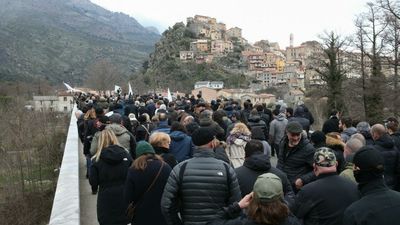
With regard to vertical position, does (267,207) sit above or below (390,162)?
above

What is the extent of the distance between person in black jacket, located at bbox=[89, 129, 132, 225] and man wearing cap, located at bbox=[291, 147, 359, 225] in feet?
7.67

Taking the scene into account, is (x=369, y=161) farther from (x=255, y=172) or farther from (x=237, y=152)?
(x=237, y=152)

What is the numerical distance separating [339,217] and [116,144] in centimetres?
286

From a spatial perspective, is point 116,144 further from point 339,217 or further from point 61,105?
point 61,105

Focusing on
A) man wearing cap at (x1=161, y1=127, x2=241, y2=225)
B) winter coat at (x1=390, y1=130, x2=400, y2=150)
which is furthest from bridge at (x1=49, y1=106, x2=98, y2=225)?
winter coat at (x1=390, y1=130, x2=400, y2=150)

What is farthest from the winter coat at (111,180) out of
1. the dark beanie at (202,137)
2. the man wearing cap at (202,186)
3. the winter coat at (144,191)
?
the dark beanie at (202,137)

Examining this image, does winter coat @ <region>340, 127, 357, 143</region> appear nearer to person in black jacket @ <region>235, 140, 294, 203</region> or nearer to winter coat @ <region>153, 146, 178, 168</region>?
winter coat @ <region>153, 146, 178, 168</region>

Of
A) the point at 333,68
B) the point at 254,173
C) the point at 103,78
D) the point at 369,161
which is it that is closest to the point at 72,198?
the point at 254,173

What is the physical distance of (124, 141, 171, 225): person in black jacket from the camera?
484cm

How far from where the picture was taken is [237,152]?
6883 millimetres

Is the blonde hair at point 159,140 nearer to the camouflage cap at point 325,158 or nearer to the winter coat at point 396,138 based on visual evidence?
the camouflage cap at point 325,158

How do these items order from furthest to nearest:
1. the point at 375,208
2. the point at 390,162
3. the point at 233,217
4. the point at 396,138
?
the point at 396,138, the point at 390,162, the point at 233,217, the point at 375,208

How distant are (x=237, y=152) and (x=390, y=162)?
2.13 metres

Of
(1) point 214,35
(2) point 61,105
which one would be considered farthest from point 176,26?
(2) point 61,105
